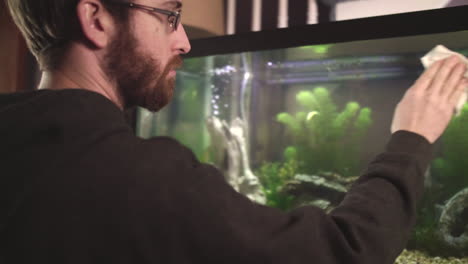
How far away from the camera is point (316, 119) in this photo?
72.5 inches

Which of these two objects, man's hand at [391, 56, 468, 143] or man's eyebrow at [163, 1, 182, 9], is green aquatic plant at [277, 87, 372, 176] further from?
man's eyebrow at [163, 1, 182, 9]

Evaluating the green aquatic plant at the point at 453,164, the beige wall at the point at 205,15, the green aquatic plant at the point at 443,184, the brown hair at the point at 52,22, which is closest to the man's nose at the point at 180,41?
the brown hair at the point at 52,22

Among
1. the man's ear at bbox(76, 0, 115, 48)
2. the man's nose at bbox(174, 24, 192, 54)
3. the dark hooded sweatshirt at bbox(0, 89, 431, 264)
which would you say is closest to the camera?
the dark hooded sweatshirt at bbox(0, 89, 431, 264)

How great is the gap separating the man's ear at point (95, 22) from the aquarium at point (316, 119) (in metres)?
0.54

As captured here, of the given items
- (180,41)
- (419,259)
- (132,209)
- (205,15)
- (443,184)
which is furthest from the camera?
(205,15)

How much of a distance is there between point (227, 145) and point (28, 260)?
167cm

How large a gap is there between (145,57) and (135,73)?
35 millimetres

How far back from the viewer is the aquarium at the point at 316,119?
1.19 metres

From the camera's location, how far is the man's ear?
67cm

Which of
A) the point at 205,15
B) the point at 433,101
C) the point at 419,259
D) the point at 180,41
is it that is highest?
the point at 205,15

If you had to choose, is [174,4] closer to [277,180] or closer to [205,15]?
[205,15]

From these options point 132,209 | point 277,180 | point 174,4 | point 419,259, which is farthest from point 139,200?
point 277,180

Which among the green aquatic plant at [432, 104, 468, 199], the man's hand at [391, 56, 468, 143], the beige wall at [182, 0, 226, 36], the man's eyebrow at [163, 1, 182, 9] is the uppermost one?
the beige wall at [182, 0, 226, 36]

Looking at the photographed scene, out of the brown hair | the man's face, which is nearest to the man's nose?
the man's face
